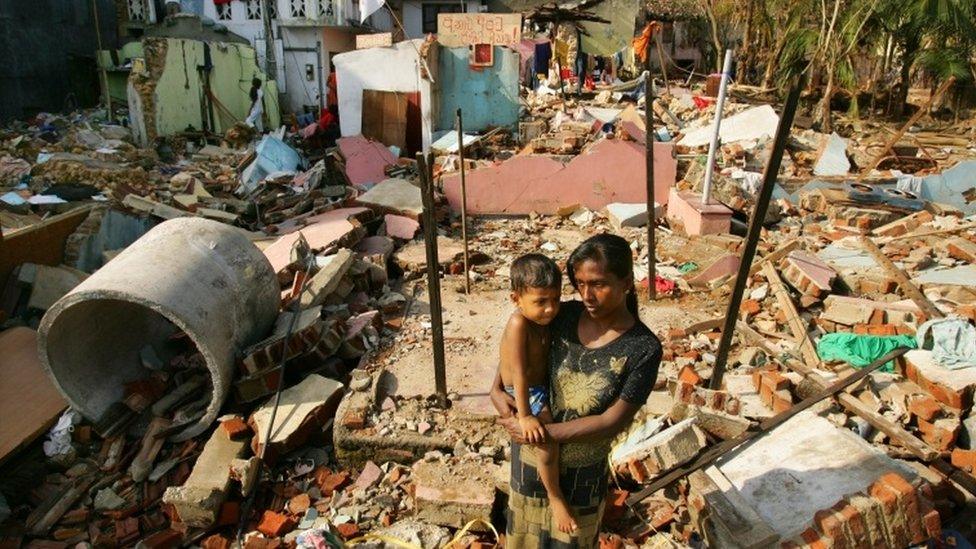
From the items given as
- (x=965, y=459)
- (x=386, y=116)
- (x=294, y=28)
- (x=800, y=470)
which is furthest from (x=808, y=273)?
(x=294, y=28)

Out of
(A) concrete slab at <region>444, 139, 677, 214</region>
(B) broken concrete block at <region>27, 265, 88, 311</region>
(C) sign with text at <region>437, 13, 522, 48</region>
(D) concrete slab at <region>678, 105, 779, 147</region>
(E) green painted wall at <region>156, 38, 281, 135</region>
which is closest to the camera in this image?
(B) broken concrete block at <region>27, 265, 88, 311</region>

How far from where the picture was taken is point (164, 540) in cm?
354

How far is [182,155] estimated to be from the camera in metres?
14.6

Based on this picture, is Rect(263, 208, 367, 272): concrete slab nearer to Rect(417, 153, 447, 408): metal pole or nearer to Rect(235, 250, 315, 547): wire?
Rect(235, 250, 315, 547): wire

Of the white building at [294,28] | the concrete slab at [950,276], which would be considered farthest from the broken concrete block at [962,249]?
the white building at [294,28]

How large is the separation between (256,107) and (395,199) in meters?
11.0

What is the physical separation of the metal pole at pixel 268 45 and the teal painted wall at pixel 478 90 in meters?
10.0

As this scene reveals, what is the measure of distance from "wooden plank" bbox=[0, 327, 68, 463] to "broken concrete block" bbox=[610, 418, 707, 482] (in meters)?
4.09

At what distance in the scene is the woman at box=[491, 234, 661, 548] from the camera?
79.4 inches

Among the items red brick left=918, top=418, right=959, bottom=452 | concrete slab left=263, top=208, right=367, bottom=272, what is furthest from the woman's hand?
concrete slab left=263, top=208, right=367, bottom=272

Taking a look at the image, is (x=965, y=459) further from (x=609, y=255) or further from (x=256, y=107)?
(x=256, y=107)

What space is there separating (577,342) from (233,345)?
3005mm

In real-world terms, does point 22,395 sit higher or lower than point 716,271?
lower

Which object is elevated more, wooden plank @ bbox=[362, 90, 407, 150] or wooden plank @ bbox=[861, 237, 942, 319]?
wooden plank @ bbox=[362, 90, 407, 150]
